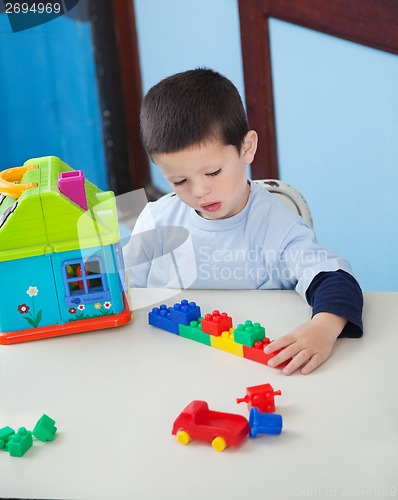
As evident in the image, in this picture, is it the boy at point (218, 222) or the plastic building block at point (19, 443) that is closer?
the plastic building block at point (19, 443)

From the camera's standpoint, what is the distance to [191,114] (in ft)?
3.58

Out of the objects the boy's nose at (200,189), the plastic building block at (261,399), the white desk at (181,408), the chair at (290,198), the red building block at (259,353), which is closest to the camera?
the white desk at (181,408)

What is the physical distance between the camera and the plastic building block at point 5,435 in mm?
733

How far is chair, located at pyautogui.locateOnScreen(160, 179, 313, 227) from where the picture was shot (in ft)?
4.28

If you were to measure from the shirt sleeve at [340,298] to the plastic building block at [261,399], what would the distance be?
0.63 ft

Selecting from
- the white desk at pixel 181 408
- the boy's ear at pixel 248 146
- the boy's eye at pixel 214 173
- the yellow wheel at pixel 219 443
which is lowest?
the white desk at pixel 181 408

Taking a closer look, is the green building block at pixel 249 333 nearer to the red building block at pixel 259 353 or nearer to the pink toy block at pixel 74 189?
the red building block at pixel 259 353

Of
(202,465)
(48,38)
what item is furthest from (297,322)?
(48,38)

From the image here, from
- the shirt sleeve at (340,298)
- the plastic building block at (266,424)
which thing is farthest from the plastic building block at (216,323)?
the plastic building block at (266,424)

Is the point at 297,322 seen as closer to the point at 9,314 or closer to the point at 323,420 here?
the point at 323,420

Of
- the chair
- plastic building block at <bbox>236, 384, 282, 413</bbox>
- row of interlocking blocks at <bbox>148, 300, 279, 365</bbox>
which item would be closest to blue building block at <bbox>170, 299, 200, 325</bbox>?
row of interlocking blocks at <bbox>148, 300, 279, 365</bbox>

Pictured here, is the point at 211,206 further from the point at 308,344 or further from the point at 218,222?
the point at 308,344

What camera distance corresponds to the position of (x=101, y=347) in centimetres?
95

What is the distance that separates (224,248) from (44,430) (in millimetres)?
544
